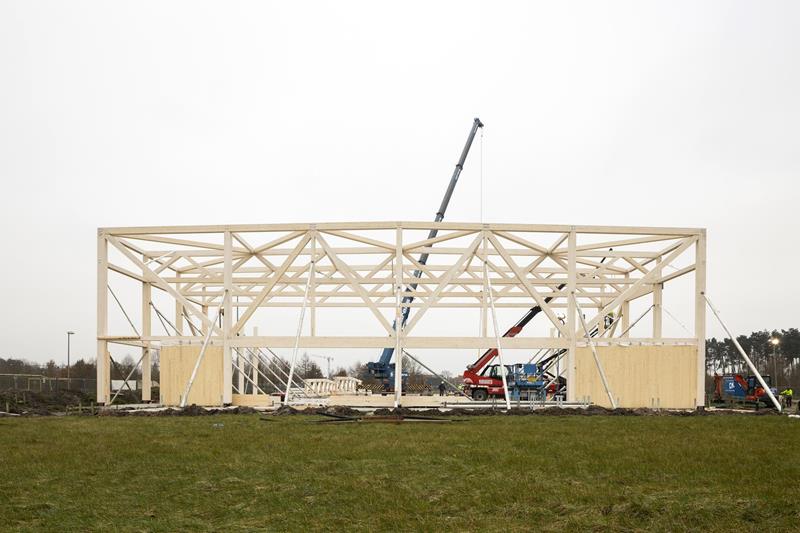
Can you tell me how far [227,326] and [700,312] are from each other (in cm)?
1865

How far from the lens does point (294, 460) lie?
14336 mm

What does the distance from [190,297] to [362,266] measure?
35.1 ft

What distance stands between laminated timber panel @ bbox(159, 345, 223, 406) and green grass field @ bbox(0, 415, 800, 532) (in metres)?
11.8

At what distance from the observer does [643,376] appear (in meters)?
30.9

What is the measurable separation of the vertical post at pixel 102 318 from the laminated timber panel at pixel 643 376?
1883 centimetres

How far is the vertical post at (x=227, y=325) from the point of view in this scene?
102ft

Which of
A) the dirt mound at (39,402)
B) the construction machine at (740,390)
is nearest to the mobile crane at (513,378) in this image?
the construction machine at (740,390)

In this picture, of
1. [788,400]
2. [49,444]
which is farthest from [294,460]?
[788,400]

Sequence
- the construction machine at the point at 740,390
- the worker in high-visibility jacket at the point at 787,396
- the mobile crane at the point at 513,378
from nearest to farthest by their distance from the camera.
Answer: the mobile crane at the point at 513,378 → the worker in high-visibility jacket at the point at 787,396 → the construction machine at the point at 740,390

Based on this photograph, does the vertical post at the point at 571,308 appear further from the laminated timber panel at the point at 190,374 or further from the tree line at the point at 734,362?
the tree line at the point at 734,362

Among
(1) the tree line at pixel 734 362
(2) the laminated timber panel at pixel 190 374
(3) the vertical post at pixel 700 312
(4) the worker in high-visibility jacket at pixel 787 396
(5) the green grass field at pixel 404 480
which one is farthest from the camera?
(1) the tree line at pixel 734 362

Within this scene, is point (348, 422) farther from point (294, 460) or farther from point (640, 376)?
point (640, 376)

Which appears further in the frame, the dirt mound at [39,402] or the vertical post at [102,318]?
the vertical post at [102,318]

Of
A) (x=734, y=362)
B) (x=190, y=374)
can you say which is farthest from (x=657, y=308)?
(x=734, y=362)
